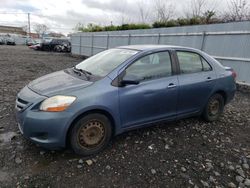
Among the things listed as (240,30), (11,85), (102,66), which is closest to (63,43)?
(11,85)

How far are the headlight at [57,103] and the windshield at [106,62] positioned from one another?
2.29ft

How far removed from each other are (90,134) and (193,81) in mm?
2052

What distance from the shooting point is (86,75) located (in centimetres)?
348

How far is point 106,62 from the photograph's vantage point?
3.77 m

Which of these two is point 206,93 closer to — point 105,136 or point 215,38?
point 105,136

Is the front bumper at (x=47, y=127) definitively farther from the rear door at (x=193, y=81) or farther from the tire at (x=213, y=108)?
the tire at (x=213, y=108)

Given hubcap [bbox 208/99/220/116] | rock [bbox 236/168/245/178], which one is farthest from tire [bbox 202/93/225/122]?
rock [bbox 236/168/245/178]

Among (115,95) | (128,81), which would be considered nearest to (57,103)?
(115,95)

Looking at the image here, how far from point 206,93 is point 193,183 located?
1.97 m

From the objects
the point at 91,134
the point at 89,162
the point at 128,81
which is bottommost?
the point at 89,162

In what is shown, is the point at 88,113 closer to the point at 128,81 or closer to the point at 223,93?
the point at 128,81

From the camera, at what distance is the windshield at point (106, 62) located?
3.50m

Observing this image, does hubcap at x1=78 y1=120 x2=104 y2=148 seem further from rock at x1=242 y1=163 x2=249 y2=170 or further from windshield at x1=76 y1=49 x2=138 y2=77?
rock at x1=242 y1=163 x2=249 y2=170

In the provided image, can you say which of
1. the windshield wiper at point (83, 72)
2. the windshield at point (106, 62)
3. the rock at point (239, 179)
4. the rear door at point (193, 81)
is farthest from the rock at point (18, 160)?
the rock at point (239, 179)
